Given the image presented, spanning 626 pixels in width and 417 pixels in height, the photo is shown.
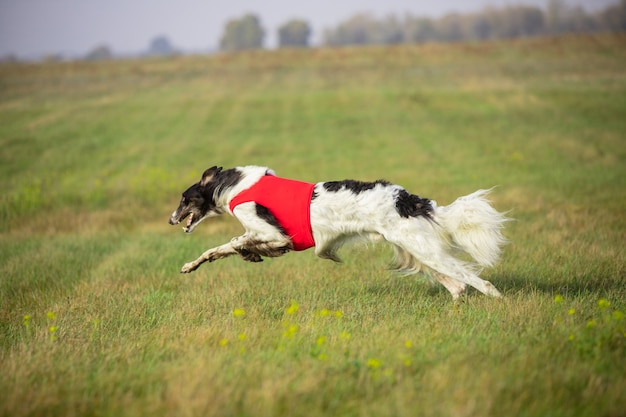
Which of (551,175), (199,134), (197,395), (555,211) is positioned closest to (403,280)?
(197,395)

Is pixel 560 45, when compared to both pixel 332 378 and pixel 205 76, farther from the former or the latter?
pixel 332 378

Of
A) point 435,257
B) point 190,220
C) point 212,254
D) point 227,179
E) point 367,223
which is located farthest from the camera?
point 190,220

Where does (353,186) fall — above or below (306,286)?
above

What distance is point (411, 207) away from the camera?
6430 millimetres

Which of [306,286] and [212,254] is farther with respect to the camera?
[306,286]

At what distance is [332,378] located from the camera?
4426 mm

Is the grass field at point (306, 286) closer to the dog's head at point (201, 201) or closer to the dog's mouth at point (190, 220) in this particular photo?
the dog's mouth at point (190, 220)

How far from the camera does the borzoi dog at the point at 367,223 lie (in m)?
6.42

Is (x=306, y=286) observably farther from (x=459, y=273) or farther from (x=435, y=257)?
(x=459, y=273)

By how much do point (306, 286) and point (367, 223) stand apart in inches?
59.8

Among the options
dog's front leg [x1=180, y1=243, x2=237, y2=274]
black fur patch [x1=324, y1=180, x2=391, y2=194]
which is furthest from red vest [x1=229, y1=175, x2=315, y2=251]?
dog's front leg [x1=180, y1=243, x2=237, y2=274]

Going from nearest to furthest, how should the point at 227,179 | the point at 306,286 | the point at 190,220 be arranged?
the point at 227,179 → the point at 190,220 → the point at 306,286

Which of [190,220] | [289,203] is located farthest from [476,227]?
[190,220]

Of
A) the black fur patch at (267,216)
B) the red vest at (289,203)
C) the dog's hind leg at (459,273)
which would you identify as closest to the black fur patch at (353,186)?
the red vest at (289,203)
